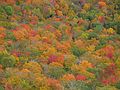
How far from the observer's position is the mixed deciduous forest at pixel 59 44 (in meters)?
78.7

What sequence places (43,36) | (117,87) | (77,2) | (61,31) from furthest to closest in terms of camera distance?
(77,2)
(61,31)
(43,36)
(117,87)

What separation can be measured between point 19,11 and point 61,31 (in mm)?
12692

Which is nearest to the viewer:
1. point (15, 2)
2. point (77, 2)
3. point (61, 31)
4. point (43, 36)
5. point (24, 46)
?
point (24, 46)

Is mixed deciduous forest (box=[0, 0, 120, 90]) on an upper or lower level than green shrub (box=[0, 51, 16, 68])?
lower

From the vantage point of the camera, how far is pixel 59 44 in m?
101

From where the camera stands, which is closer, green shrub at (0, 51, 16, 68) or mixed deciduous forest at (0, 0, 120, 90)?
mixed deciduous forest at (0, 0, 120, 90)

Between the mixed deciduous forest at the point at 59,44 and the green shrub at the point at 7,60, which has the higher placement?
the green shrub at the point at 7,60

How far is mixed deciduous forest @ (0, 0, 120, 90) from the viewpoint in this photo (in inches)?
3099

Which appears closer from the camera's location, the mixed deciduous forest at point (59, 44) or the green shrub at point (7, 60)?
the mixed deciduous forest at point (59, 44)

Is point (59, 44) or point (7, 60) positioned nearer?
point (7, 60)

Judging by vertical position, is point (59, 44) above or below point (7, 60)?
below

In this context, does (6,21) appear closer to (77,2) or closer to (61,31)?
(61,31)

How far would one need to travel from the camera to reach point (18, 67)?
8406 cm

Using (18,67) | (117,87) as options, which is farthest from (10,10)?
(117,87)
